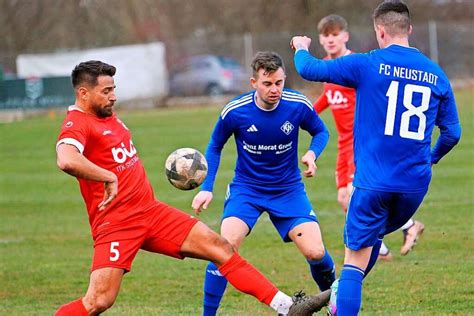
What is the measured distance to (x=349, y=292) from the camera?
6219mm

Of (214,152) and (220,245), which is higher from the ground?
(214,152)

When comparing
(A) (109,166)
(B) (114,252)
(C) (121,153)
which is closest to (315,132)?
(C) (121,153)

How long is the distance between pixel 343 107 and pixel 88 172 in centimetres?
479

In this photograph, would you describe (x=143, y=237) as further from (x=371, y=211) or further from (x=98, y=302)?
(x=371, y=211)

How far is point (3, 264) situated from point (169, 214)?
441cm

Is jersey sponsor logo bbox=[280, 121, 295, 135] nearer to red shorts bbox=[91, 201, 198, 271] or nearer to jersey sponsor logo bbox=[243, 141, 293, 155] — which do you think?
jersey sponsor logo bbox=[243, 141, 293, 155]

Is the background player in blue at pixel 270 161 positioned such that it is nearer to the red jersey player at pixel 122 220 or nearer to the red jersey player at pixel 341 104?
the red jersey player at pixel 122 220

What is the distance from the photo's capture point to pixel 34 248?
11.3m

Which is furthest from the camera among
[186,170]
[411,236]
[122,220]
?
[411,236]

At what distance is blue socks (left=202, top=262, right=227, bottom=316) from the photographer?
7020 mm

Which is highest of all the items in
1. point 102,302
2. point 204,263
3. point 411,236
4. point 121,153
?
point 121,153

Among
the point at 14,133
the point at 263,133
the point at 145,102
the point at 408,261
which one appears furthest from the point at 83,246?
the point at 145,102

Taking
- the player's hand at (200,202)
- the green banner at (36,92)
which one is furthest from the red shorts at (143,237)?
the green banner at (36,92)

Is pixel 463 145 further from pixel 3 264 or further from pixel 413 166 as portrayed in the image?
pixel 413 166
